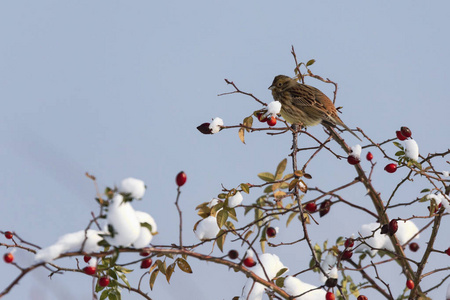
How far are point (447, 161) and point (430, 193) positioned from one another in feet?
2.16

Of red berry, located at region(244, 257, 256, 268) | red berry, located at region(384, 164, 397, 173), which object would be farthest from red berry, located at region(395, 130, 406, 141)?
→ red berry, located at region(244, 257, 256, 268)

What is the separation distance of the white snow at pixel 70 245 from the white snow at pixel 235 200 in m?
1.80

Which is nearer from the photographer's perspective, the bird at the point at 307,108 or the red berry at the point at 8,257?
the red berry at the point at 8,257

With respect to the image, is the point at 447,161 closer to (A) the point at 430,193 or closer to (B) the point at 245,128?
(A) the point at 430,193

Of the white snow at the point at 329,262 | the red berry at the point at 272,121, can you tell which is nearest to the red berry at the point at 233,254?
the white snow at the point at 329,262

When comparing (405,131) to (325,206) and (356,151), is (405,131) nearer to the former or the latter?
(356,151)

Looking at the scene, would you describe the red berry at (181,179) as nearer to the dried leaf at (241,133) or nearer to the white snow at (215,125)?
the white snow at (215,125)

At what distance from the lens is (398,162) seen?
605 cm

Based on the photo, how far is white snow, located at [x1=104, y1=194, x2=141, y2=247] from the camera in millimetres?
3531

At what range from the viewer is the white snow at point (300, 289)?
15.8 ft

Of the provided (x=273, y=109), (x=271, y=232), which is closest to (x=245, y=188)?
(x=271, y=232)

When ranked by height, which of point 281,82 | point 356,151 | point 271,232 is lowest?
point 271,232

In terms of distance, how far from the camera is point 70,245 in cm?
381

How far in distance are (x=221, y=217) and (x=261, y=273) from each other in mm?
700
